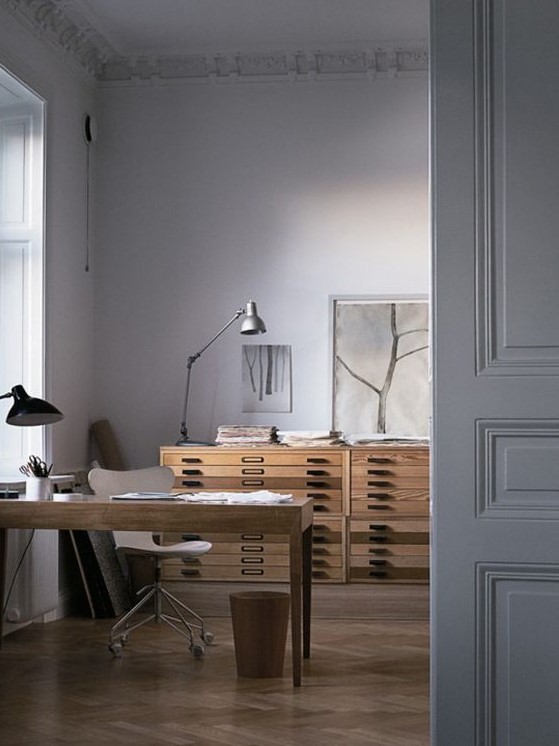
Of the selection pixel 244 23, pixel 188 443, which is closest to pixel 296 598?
pixel 188 443

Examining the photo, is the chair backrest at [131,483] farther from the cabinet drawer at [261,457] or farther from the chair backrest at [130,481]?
the cabinet drawer at [261,457]

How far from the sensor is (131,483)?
20.6 feet

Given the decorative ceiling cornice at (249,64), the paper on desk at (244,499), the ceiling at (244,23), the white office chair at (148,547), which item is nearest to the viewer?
the paper on desk at (244,499)

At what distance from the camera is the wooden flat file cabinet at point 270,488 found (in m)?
6.77

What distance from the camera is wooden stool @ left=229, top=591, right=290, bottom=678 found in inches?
203

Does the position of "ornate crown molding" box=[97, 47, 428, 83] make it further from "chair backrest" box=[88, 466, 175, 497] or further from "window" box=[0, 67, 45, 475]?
"chair backrest" box=[88, 466, 175, 497]

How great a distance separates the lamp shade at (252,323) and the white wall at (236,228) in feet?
1.64

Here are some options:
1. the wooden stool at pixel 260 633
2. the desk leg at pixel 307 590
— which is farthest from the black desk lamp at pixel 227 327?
the wooden stool at pixel 260 633

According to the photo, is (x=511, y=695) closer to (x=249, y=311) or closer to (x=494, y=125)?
(x=494, y=125)

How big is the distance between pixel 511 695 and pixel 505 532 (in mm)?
448

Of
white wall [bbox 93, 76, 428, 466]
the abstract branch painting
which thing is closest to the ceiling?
white wall [bbox 93, 76, 428, 466]

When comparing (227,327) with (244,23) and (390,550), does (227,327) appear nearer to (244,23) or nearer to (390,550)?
(390,550)

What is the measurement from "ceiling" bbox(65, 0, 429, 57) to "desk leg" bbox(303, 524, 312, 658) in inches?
126

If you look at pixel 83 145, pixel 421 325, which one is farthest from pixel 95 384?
pixel 421 325
